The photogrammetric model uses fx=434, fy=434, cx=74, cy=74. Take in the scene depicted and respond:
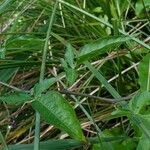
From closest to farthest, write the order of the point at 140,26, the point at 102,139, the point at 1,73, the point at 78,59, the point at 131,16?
the point at 78,59
the point at 102,139
the point at 1,73
the point at 140,26
the point at 131,16

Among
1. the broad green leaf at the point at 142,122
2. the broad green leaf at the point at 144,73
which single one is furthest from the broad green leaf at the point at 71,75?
the broad green leaf at the point at 144,73

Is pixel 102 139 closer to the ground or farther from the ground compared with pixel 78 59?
closer to the ground

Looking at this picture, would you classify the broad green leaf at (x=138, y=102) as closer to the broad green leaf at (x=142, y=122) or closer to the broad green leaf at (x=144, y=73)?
the broad green leaf at (x=142, y=122)

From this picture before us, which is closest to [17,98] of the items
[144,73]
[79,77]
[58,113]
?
[58,113]

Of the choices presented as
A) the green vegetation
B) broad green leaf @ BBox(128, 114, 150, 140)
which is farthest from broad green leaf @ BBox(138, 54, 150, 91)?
broad green leaf @ BBox(128, 114, 150, 140)

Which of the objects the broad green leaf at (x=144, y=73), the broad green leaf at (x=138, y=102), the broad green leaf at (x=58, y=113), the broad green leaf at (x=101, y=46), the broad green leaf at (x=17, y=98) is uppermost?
the broad green leaf at (x=101, y=46)

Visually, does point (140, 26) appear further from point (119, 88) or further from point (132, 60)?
point (119, 88)

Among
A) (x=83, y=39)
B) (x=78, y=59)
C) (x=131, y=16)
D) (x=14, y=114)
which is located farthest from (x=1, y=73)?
(x=131, y=16)

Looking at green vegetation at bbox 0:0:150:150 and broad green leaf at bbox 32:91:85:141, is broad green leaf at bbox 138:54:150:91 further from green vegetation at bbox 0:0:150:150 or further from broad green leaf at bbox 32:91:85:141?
broad green leaf at bbox 32:91:85:141
